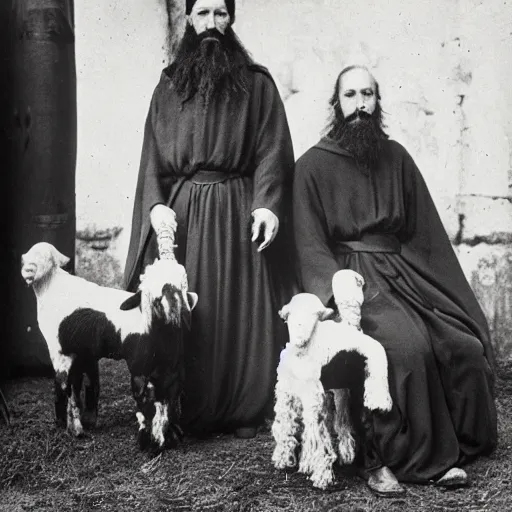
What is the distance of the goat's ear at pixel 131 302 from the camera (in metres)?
3.61

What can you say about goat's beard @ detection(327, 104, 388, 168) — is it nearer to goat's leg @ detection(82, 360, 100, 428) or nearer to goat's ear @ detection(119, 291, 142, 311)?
goat's ear @ detection(119, 291, 142, 311)

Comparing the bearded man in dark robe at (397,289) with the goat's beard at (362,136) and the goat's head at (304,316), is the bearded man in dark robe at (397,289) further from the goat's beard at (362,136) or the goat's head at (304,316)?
the goat's head at (304,316)

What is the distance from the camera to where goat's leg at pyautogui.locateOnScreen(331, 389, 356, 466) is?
3.37 metres

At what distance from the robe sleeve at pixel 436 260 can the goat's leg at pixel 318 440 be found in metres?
0.90

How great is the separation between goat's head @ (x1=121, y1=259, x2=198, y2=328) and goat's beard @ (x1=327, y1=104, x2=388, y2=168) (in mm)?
1073

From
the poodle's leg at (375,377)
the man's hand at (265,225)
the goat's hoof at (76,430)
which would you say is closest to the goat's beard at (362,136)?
the man's hand at (265,225)

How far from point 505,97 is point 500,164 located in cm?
44

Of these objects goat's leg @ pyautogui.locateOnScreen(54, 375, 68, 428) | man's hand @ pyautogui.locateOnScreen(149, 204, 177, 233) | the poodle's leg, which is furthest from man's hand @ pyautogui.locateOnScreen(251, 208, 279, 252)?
goat's leg @ pyautogui.locateOnScreen(54, 375, 68, 428)

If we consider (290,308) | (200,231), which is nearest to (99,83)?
(200,231)

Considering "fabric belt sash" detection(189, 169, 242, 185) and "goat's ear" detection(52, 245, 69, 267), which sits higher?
"fabric belt sash" detection(189, 169, 242, 185)

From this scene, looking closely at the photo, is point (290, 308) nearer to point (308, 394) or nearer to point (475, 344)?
point (308, 394)

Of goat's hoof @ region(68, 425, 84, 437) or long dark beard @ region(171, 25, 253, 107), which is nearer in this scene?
goat's hoof @ region(68, 425, 84, 437)

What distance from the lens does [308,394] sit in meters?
3.27

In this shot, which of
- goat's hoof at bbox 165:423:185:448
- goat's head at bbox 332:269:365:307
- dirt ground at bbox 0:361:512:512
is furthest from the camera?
goat's hoof at bbox 165:423:185:448
